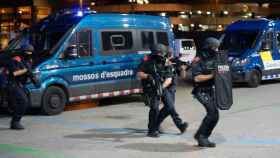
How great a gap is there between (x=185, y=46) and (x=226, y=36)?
40.0 ft

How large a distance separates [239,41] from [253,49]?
0.87 meters

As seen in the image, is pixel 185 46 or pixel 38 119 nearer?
pixel 38 119

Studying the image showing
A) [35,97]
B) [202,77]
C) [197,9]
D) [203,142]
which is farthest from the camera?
[197,9]

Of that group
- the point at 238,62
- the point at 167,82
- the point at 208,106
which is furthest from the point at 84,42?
the point at 238,62

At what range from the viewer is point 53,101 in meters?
13.4

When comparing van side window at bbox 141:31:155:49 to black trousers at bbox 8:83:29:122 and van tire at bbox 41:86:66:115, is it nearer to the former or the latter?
van tire at bbox 41:86:66:115

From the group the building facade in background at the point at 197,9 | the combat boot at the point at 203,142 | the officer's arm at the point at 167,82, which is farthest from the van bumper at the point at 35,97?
the building facade in background at the point at 197,9

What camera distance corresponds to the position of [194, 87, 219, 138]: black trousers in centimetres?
891

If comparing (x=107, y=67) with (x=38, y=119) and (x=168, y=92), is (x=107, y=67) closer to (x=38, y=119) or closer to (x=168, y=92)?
(x=38, y=119)

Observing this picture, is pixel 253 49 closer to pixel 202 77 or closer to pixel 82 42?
pixel 82 42

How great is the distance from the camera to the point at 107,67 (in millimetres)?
14547

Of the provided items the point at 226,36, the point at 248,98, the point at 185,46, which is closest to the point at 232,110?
the point at 248,98

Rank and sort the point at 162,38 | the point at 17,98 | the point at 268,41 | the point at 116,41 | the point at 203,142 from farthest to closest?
the point at 268,41 < the point at 162,38 < the point at 116,41 < the point at 17,98 < the point at 203,142

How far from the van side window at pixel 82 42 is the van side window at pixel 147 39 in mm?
1998
